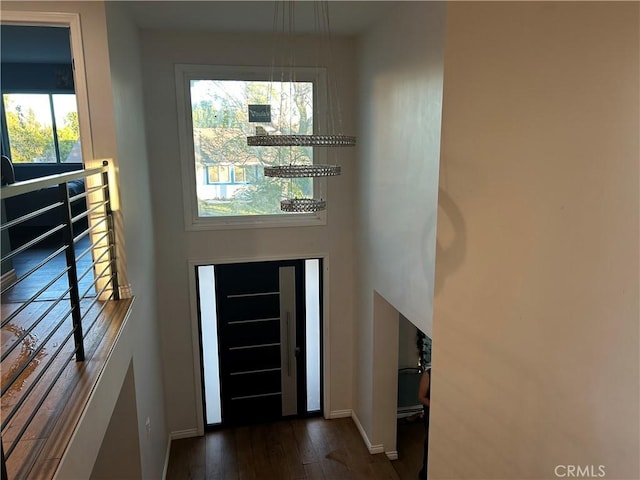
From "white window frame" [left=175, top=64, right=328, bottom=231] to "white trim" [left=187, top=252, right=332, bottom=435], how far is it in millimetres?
366

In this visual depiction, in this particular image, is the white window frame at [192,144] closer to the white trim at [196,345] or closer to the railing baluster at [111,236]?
the white trim at [196,345]

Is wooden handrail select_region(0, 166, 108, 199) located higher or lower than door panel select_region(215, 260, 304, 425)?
higher

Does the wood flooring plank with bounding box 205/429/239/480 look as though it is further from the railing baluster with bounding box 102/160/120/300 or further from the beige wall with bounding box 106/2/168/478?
the railing baluster with bounding box 102/160/120/300

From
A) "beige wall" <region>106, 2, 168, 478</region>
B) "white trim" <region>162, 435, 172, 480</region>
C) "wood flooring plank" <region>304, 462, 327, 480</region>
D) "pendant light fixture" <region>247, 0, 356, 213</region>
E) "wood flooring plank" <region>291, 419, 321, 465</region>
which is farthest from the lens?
"wood flooring plank" <region>291, 419, 321, 465</region>

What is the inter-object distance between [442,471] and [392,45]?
3.56 metres

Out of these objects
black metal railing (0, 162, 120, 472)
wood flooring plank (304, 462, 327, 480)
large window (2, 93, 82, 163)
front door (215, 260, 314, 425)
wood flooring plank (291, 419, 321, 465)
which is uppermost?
large window (2, 93, 82, 163)

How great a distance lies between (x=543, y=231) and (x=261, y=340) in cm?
366

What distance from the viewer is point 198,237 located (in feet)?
16.7

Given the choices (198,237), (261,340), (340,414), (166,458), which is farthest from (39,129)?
(340,414)

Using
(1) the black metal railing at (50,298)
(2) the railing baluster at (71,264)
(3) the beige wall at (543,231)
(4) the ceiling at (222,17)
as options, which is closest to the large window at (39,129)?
(4) the ceiling at (222,17)

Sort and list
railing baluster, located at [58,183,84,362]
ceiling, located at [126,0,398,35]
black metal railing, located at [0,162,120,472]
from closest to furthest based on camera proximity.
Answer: black metal railing, located at [0,162,120,472] → railing baluster, located at [58,183,84,362] → ceiling, located at [126,0,398,35]

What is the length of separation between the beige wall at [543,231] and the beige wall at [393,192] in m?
0.23

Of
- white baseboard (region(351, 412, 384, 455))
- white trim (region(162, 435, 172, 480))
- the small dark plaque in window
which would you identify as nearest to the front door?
white trim (region(162, 435, 172, 480))

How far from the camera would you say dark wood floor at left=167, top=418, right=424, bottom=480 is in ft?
16.1
